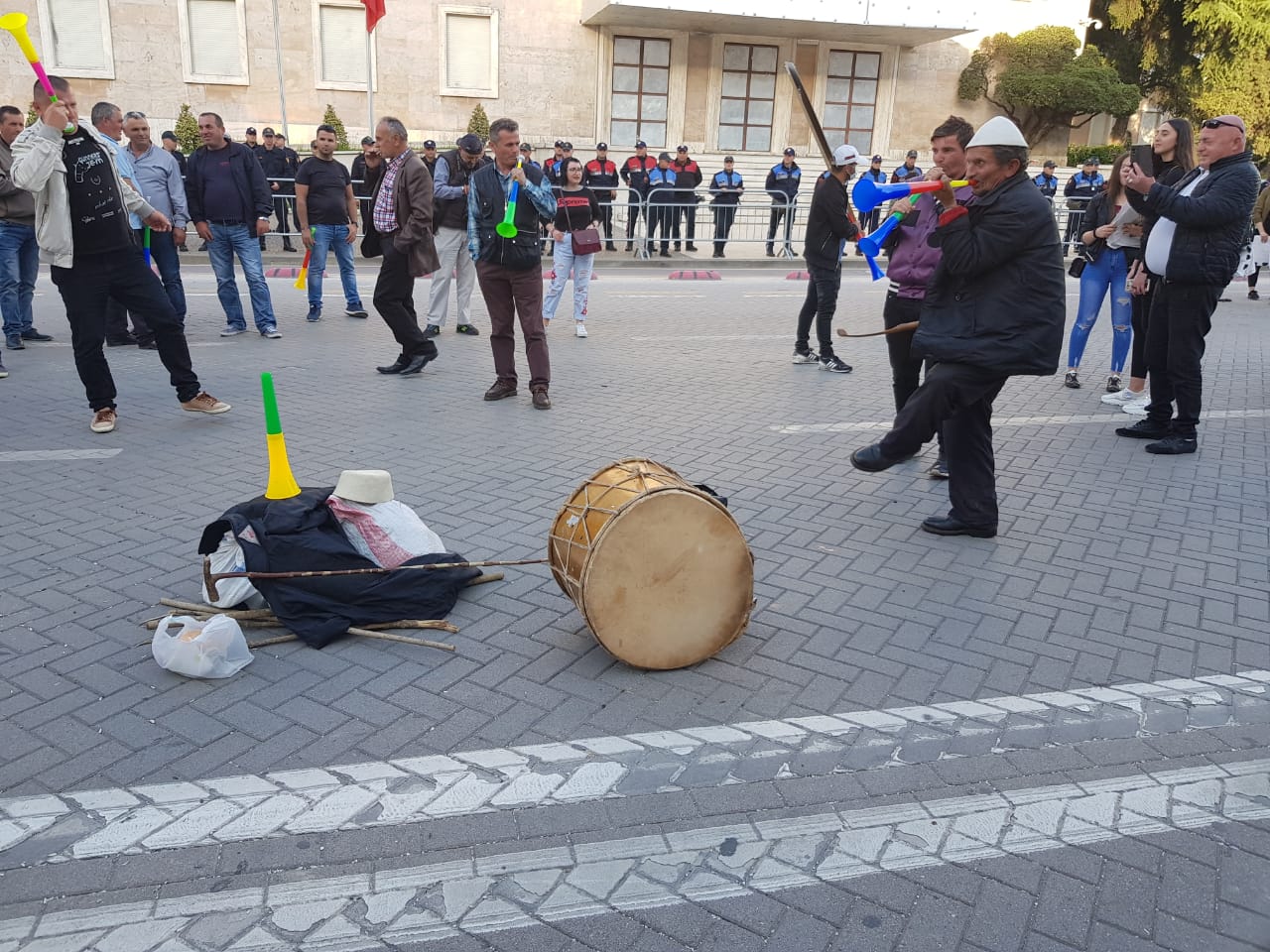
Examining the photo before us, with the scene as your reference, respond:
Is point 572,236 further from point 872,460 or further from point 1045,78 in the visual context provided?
point 1045,78

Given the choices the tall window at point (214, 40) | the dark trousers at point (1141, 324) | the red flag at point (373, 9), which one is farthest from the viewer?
the tall window at point (214, 40)

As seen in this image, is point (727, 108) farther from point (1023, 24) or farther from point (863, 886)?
point (863, 886)

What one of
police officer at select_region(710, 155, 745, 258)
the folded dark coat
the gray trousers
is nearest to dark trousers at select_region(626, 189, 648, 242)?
police officer at select_region(710, 155, 745, 258)

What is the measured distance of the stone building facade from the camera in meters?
26.2

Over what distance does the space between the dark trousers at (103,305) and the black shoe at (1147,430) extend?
270 inches

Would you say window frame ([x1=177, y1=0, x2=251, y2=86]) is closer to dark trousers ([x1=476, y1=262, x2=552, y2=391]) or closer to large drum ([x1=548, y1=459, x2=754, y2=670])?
dark trousers ([x1=476, y1=262, x2=552, y2=391])

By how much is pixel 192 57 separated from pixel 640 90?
12535mm

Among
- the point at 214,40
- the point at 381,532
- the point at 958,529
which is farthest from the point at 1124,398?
the point at 214,40

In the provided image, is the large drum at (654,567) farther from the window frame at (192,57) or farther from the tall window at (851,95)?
the tall window at (851,95)

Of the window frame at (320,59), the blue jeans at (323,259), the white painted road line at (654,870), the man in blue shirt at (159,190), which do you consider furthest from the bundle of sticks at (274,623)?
the window frame at (320,59)

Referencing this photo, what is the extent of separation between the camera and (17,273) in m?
9.30

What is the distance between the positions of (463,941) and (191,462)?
4520 mm

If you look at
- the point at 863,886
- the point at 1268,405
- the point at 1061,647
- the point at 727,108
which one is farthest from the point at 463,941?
the point at 727,108

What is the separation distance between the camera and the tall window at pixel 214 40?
26.3 metres
